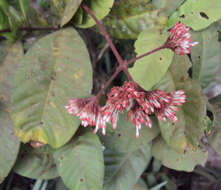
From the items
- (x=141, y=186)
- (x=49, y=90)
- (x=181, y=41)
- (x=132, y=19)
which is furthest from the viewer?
(x=141, y=186)

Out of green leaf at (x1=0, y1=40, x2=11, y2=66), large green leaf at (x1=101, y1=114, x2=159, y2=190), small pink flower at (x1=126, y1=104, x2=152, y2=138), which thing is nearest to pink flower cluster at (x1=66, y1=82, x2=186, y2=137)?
small pink flower at (x1=126, y1=104, x2=152, y2=138)

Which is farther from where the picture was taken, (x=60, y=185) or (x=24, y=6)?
(x=60, y=185)

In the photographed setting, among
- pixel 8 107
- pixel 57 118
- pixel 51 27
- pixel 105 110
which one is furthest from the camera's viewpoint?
pixel 51 27

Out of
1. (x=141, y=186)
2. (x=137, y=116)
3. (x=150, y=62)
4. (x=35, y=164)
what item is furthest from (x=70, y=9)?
(x=141, y=186)

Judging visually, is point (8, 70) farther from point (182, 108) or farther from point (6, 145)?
point (182, 108)

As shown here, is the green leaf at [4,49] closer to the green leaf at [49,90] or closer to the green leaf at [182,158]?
the green leaf at [49,90]

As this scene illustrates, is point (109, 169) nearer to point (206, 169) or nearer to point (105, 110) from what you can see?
point (105, 110)

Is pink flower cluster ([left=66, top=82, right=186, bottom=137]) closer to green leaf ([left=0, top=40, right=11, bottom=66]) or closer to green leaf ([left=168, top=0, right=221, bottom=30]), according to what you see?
green leaf ([left=168, top=0, right=221, bottom=30])

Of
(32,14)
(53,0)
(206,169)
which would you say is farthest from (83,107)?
(206,169)
